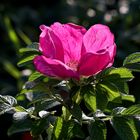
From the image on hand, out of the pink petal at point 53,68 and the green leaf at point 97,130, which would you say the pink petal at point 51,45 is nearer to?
the pink petal at point 53,68

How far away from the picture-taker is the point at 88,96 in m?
1.41

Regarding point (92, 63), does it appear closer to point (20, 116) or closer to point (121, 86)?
point (121, 86)

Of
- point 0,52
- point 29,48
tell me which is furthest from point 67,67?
point 0,52

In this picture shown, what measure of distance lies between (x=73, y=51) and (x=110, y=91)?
0.42ft

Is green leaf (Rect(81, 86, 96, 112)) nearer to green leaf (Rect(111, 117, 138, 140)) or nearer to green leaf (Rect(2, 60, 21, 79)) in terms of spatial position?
green leaf (Rect(111, 117, 138, 140))

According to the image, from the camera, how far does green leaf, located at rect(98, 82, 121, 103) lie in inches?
55.2

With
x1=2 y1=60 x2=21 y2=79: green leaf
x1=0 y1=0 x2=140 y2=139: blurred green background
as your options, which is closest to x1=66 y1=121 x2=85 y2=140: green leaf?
x1=0 y1=0 x2=140 y2=139: blurred green background

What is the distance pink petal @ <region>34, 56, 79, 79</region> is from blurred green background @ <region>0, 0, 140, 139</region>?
1.03 metres

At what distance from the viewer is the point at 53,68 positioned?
1.35 metres

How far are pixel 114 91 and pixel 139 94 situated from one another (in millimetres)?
964

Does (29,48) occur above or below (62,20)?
above

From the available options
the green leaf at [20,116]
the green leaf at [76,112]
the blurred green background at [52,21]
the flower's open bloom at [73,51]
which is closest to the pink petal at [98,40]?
the flower's open bloom at [73,51]

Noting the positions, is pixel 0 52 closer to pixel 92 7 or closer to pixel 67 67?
pixel 92 7

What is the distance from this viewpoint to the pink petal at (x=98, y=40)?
1.42m
